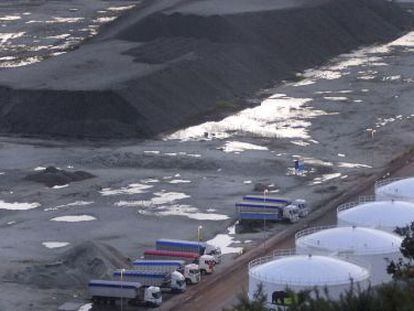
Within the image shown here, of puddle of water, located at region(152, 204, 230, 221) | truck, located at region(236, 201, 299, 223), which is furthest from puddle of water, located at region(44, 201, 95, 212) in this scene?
truck, located at region(236, 201, 299, 223)

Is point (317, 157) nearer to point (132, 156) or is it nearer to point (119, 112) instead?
point (132, 156)

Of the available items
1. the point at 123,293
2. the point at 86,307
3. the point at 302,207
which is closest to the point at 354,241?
the point at 123,293

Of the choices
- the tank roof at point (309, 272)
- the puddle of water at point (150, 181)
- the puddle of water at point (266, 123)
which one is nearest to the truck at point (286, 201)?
the puddle of water at point (150, 181)

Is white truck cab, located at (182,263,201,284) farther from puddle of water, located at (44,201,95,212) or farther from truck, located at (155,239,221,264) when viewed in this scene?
puddle of water, located at (44,201,95,212)

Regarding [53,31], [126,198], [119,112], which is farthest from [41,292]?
[53,31]

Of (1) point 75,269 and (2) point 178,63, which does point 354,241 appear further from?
(2) point 178,63
